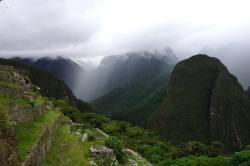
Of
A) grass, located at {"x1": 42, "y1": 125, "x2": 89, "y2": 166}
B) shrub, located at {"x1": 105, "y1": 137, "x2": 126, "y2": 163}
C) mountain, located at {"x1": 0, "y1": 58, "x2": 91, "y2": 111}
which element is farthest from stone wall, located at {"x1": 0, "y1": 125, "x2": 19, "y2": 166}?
mountain, located at {"x1": 0, "y1": 58, "x2": 91, "y2": 111}

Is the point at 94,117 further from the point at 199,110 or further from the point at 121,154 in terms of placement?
the point at 199,110

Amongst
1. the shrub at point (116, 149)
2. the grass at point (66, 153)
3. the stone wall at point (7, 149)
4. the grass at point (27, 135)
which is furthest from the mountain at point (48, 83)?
the stone wall at point (7, 149)

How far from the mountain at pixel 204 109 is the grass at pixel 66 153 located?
123048 mm

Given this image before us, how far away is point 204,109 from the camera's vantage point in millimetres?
181250

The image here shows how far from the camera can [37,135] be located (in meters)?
19.8

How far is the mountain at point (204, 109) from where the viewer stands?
161 metres

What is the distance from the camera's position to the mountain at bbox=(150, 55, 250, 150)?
161 meters

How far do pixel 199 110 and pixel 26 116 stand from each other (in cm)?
16405

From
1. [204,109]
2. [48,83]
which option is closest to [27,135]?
[48,83]

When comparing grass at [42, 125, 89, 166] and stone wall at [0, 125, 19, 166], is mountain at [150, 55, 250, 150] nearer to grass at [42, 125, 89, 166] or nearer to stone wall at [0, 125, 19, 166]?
grass at [42, 125, 89, 166]

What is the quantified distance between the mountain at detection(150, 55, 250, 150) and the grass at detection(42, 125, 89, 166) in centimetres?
12305

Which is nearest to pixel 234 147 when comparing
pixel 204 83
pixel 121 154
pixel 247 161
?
pixel 204 83

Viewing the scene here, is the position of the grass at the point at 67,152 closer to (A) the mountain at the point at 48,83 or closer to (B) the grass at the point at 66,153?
(B) the grass at the point at 66,153

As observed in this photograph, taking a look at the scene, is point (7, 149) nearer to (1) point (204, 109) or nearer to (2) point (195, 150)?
(2) point (195, 150)
